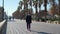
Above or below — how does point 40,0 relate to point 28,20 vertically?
above

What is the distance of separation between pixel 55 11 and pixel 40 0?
1071 centimetres

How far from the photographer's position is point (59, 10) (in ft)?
262

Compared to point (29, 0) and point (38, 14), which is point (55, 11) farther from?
point (29, 0)

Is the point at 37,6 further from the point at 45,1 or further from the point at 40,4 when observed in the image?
the point at 45,1

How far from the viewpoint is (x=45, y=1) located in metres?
73.4

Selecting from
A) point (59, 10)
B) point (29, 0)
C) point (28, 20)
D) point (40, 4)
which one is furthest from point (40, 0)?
point (28, 20)

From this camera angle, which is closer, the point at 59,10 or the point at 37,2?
the point at 59,10

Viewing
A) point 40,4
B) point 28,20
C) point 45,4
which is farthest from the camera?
point 40,4

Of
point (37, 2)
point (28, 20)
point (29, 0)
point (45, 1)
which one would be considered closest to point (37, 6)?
point (37, 2)

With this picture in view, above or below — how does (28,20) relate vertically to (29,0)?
below

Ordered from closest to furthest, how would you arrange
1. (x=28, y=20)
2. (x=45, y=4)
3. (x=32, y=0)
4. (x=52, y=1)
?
(x=28, y=20)
(x=45, y=4)
(x=52, y=1)
(x=32, y=0)

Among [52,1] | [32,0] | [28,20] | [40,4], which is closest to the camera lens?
[28,20]

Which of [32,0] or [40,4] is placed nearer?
[40,4]

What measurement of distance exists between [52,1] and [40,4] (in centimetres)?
768
